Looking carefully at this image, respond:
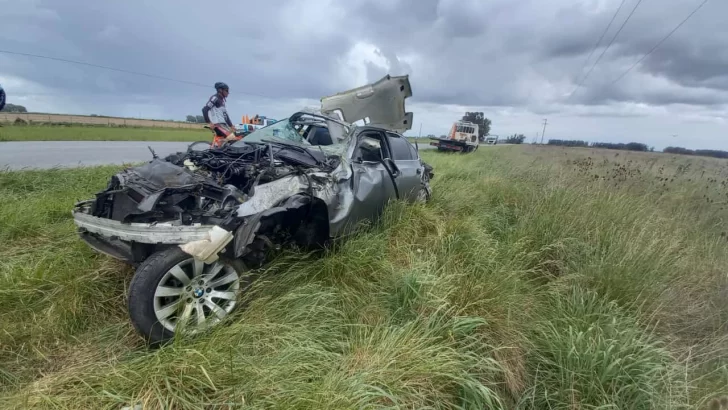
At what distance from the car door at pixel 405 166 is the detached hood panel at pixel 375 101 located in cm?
60

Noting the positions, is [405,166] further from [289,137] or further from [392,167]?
[289,137]

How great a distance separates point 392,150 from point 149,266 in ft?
11.8

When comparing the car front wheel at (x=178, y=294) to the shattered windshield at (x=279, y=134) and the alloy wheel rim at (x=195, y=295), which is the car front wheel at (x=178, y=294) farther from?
the shattered windshield at (x=279, y=134)

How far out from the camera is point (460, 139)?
23688 millimetres

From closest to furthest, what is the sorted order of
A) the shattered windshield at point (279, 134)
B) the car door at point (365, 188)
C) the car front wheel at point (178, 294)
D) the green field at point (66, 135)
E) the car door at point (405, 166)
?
the car front wheel at point (178, 294)
the car door at point (365, 188)
the shattered windshield at point (279, 134)
the car door at point (405, 166)
the green field at point (66, 135)

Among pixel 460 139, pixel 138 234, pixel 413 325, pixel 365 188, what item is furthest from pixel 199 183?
pixel 460 139

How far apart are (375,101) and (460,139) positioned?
19071 millimetres

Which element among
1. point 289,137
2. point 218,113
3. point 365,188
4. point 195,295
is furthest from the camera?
point 218,113

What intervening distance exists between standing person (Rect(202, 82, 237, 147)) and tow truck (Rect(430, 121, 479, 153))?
735 inches

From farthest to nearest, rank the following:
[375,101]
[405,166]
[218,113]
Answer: [218,113] → [375,101] → [405,166]

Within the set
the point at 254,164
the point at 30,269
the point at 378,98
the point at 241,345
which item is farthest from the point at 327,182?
the point at 378,98

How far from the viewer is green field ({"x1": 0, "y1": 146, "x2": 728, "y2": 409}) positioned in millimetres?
1744

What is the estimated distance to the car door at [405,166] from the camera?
4633mm

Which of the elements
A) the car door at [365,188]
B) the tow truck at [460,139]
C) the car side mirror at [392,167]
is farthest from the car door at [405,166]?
the tow truck at [460,139]
